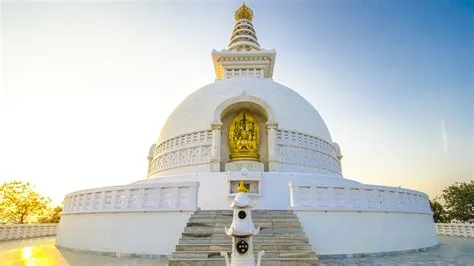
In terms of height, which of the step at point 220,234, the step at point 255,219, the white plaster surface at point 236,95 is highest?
the white plaster surface at point 236,95

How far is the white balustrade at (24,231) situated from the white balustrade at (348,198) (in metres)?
14.6

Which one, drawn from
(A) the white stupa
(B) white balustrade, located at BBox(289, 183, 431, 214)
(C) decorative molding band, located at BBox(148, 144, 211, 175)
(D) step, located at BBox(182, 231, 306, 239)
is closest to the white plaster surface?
(A) the white stupa

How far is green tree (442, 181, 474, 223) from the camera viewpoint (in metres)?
26.2

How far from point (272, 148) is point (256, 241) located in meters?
7.03

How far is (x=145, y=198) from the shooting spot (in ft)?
28.8

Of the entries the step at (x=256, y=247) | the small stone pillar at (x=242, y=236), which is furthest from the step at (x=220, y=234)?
the small stone pillar at (x=242, y=236)

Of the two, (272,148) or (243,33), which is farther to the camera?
(243,33)

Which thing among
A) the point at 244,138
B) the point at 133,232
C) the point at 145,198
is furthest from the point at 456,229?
the point at 133,232

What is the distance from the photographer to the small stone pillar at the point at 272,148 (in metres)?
13.3

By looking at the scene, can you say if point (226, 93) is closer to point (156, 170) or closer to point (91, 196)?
Answer: point (156, 170)

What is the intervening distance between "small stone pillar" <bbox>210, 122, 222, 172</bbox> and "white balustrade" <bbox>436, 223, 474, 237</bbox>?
13.7 metres

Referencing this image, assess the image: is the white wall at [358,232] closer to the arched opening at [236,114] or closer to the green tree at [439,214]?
the arched opening at [236,114]

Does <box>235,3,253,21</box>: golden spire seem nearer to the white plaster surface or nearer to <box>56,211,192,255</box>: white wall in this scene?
the white plaster surface

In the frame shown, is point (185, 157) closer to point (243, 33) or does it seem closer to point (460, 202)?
point (243, 33)
